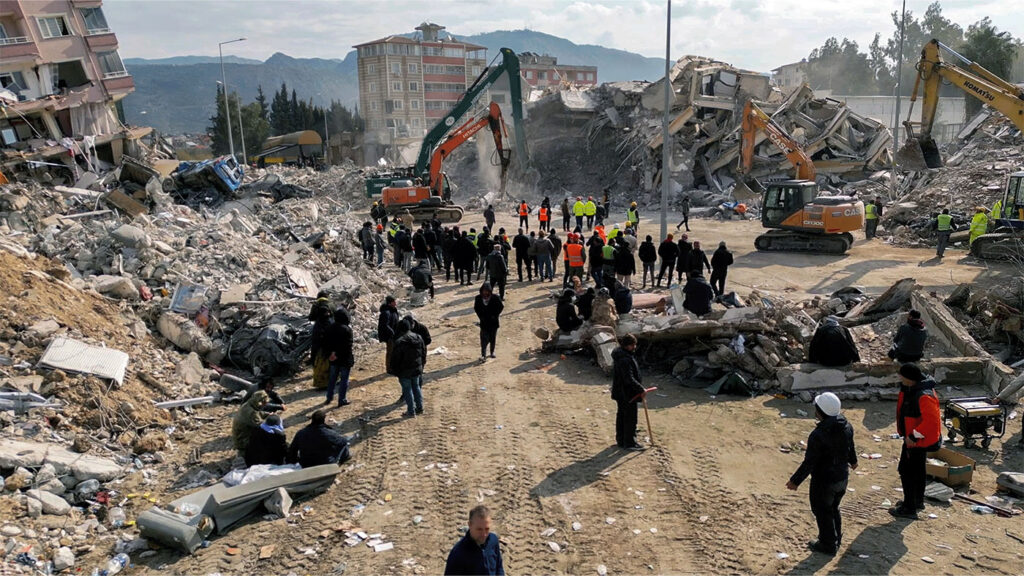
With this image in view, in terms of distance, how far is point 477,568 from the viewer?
14.0ft

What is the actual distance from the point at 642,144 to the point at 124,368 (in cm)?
3053

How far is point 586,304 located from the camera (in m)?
12.0

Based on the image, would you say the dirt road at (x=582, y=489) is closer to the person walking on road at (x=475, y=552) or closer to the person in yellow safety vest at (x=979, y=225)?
the person walking on road at (x=475, y=552)

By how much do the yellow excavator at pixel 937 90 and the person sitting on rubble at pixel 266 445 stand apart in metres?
21.5

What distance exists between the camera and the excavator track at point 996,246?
1767 centimetres

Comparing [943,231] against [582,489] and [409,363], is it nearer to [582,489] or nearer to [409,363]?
[582,489]

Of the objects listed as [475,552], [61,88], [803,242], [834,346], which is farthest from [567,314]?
[61,88]

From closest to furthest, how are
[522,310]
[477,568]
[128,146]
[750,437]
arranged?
[477,568]
[750,437]
[522,310]
[128,146]

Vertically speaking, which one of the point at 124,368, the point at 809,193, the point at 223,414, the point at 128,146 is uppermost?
the point at 128,146

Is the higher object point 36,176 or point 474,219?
point 36,176

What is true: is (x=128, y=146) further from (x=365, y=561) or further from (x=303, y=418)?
(x=365, y=561)

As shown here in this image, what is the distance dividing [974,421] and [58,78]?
134ft

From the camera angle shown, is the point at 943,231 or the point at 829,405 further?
the point at 943,231

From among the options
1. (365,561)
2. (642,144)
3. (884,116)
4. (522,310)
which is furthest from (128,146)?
(884,116)
